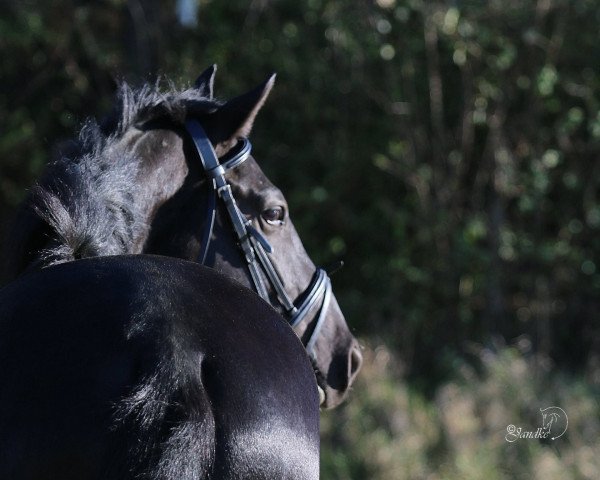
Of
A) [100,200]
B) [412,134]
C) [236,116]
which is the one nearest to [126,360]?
[100,200]

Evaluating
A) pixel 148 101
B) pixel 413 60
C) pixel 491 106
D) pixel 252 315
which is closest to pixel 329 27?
pixel 413 60

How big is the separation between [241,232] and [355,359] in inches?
27.0

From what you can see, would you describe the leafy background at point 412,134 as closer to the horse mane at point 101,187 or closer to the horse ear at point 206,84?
the horse ear at point 206,84

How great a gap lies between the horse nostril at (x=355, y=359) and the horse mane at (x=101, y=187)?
88 centimetres

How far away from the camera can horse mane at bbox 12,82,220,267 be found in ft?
7.59

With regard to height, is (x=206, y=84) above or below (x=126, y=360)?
below

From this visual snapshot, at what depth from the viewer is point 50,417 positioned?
1783mm

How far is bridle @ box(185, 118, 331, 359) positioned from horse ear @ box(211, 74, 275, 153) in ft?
0.14

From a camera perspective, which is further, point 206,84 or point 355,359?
point 206,84

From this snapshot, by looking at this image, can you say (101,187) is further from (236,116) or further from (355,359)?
(355,359)

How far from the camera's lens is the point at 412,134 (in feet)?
27.0

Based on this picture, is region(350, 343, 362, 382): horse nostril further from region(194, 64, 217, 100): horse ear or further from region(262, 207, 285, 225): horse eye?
region(194, 64, 217, 100): horse ear
